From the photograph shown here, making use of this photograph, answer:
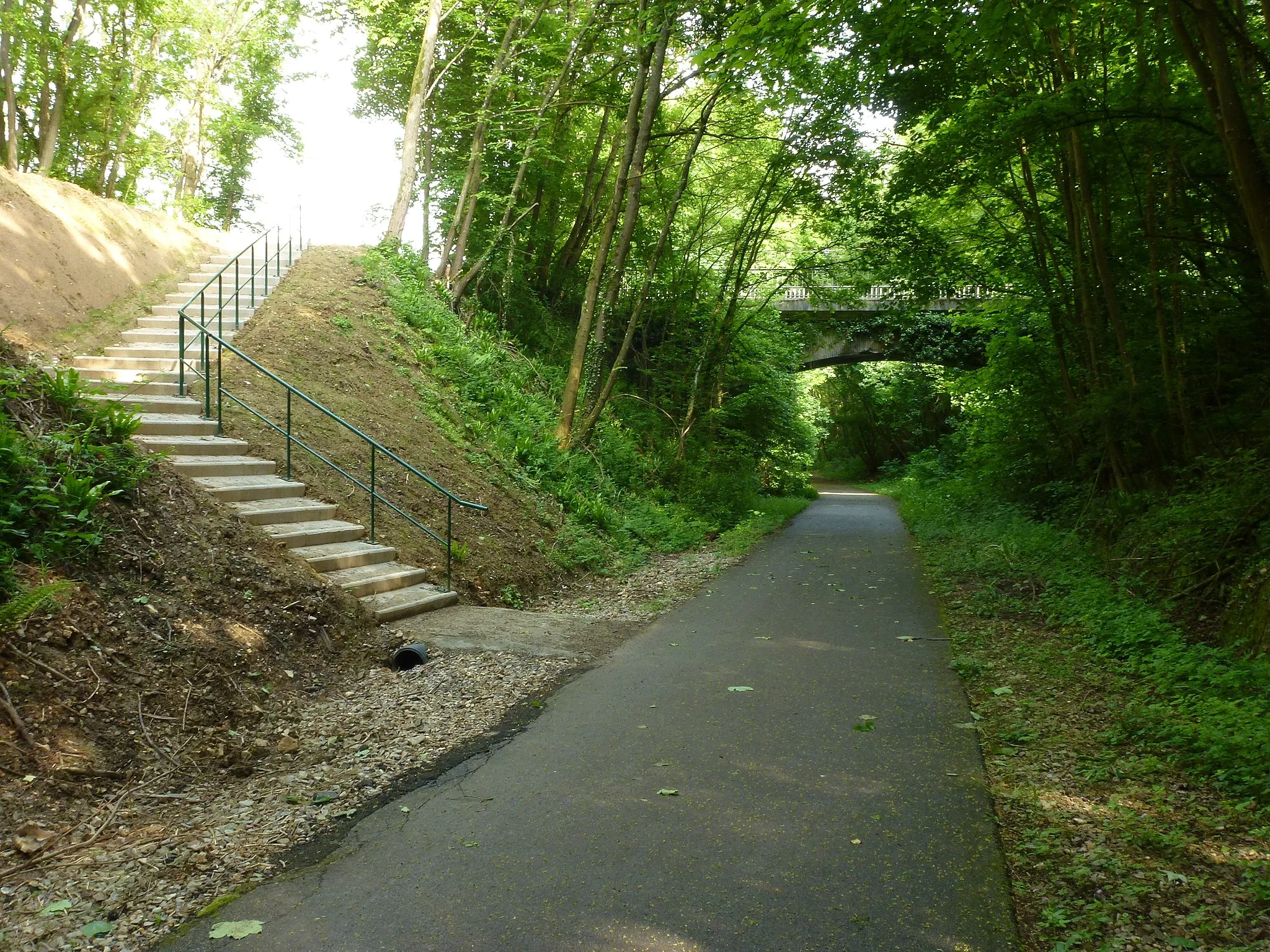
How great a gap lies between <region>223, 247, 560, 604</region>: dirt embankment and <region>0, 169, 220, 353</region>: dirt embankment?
2.07 metres

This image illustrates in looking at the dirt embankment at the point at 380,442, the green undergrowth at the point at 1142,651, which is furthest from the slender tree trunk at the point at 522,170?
the green undergrowth at the point at 1142,651

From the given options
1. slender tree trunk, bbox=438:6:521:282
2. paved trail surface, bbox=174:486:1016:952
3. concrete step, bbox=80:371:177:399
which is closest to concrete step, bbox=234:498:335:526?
concrete step, bbox=80:371:177:399

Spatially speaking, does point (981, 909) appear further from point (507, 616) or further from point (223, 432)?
point (223, 432)

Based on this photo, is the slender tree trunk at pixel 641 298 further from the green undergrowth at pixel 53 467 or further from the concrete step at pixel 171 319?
the green undergrowth at pixel 53 467

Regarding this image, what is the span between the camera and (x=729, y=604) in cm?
991

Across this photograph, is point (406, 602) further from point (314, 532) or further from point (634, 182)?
point (634, 182)

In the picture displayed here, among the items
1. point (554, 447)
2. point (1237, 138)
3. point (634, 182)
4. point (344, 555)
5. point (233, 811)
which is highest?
point (634, 182)

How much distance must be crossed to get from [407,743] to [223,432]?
18.4ft

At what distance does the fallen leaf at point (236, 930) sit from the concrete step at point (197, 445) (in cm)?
565

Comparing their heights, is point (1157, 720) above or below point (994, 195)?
below

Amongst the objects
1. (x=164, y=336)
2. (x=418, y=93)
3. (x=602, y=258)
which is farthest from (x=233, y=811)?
(x=418, y=93)

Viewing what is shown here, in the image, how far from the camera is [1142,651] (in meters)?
6.62

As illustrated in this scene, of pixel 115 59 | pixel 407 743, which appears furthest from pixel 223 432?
pixel 115 59

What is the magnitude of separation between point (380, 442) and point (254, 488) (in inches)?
108
